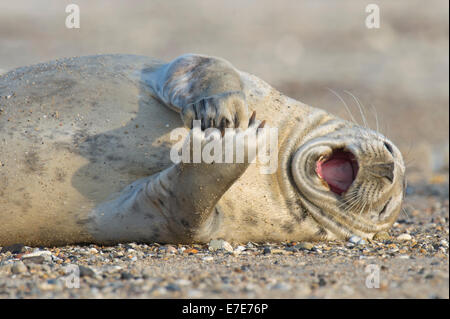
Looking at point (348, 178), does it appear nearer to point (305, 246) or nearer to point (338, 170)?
point (338, 170)

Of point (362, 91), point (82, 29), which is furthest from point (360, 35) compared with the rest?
point (82, 29)

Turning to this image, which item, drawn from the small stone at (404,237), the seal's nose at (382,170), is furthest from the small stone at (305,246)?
the small stone at (404,237)

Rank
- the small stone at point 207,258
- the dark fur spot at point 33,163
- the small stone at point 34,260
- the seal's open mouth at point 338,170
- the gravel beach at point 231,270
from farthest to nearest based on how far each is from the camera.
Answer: the seal's open mouth at point 338,170
the dark fur spot at point 33,163
the small stone at point 207,258
the small stone at point 34,260
the gravel beach at point 231,270

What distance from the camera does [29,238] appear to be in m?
4.01

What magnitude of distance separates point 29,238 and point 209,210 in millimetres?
1087

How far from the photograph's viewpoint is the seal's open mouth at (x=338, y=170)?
437cm

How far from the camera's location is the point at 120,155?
3.96m

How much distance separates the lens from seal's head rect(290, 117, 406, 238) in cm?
424

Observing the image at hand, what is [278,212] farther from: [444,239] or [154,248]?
[444,239]

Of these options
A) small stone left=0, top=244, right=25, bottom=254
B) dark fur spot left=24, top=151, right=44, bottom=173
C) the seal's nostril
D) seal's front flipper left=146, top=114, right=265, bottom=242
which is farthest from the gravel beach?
the seal's nostril

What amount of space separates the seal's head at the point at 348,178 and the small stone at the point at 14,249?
5.49 feet

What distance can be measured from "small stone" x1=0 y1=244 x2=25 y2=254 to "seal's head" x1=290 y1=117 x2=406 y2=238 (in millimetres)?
1673

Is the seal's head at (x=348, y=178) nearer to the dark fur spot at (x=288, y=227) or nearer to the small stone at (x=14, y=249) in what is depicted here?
the dark fur spot at (x=288, y=227)

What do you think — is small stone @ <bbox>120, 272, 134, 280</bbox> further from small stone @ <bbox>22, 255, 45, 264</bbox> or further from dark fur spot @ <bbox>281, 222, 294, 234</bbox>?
dark fur spot @ <bbox>281, 222, 294, 234</bbox>
